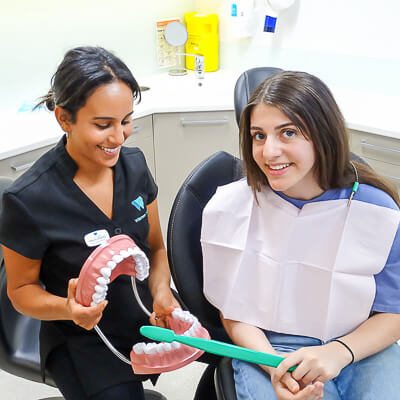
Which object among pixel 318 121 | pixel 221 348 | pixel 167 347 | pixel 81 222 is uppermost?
pixel 318 121

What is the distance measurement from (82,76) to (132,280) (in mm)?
488

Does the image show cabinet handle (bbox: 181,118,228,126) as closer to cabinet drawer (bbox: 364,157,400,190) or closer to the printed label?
cabinet drawer (bbox: 364,157,400,190)

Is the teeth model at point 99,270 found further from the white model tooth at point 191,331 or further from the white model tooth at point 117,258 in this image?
the white model tooth at point 191,331

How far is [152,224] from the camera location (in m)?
1.32

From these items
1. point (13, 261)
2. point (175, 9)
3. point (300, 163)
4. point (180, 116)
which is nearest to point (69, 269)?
point (13, 261)

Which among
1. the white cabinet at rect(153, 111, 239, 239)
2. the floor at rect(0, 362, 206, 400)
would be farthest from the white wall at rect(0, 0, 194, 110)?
the floor at rect(0, 362, 206, 400)

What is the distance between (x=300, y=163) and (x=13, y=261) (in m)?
0.70

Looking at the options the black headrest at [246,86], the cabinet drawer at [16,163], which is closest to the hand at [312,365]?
the black headrest at [246,86]

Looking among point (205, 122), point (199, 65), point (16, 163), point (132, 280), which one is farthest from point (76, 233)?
point (199, 65)

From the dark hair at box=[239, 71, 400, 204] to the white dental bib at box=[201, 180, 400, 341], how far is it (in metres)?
0.08

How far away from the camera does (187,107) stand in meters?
2.31

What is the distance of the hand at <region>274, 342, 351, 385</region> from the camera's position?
1000 mm

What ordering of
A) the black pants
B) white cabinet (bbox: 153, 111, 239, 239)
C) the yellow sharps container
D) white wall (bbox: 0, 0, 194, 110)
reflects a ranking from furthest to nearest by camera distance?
the yellow sharps container < white cabinet (bbox: 153, 111, 239, 239) < white wall (bbox: 0, 0, 194, 110) < the black pants

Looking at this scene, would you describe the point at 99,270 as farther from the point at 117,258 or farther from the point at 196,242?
the point at 196,242
